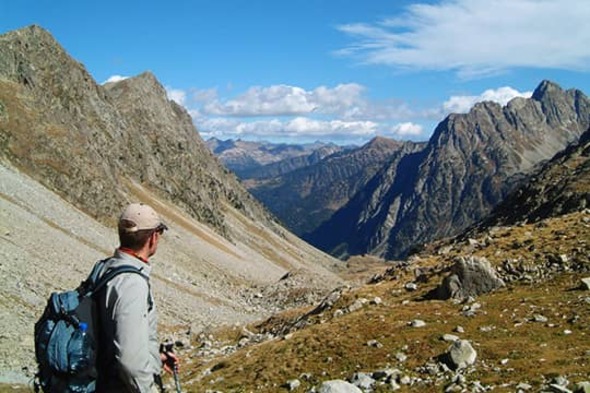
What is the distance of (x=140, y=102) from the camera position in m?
187

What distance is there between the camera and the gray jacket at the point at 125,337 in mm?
7574

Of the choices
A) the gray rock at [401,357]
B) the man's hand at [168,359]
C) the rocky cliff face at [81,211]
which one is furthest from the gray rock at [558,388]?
the rocky cliff face at [81,211]

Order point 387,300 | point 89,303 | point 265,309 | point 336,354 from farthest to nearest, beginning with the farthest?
1. point 265,309
2. point 387,300
3. point 336,354
4. point 89,303

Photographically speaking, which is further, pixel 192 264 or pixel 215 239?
pixel 215 239

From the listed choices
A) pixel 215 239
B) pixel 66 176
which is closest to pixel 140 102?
pixel 215 239

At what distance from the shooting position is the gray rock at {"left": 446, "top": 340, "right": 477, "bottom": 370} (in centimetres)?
2036

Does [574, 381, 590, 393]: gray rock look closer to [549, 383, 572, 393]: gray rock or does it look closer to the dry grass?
[549, 383, 572, 393]: gray rock

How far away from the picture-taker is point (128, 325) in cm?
762

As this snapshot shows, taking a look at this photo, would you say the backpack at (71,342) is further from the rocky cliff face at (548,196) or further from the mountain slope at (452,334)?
the rocky cliff face at (548,196)

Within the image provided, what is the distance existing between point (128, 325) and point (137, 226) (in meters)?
1.55

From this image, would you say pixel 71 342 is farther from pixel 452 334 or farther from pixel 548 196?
pixel 548 196

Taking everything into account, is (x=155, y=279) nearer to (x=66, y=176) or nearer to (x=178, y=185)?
(x=66, y=176)

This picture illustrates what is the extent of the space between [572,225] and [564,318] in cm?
1477

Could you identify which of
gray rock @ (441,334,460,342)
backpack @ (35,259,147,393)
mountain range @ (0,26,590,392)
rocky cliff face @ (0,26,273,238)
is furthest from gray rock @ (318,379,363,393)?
rocky cliff face @ (0,26,273,238)
